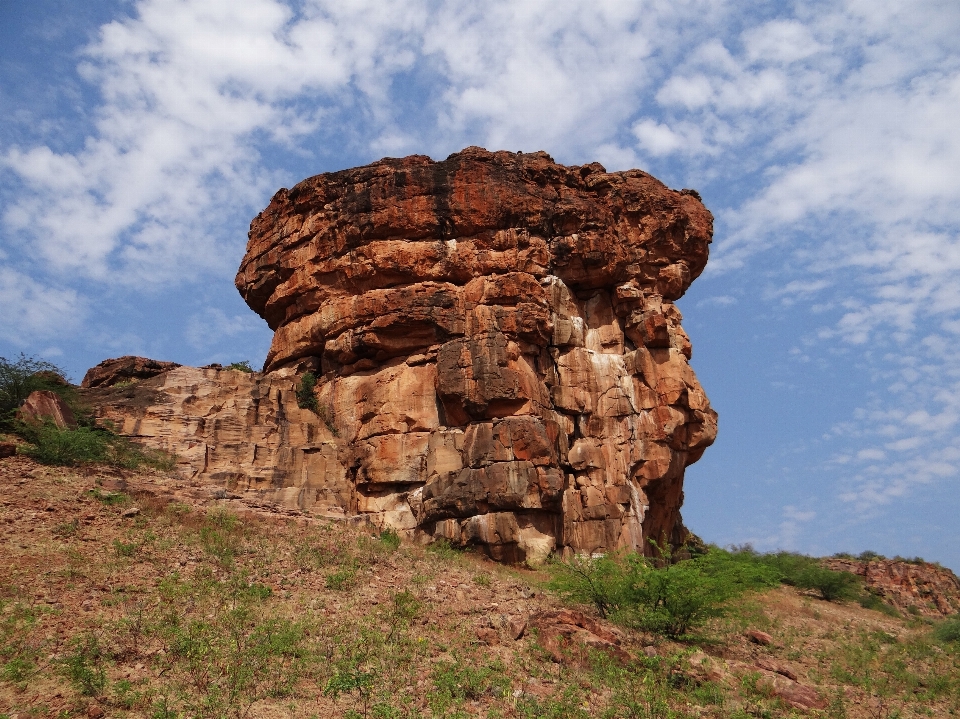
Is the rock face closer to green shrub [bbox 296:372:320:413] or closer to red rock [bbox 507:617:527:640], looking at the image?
green shrub [bbox 296:372:320:413]

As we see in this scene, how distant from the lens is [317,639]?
13.3m

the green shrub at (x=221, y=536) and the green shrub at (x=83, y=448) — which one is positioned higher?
the green shrub at (x=83, y=448)

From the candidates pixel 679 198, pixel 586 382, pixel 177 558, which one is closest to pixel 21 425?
pixel 177 558

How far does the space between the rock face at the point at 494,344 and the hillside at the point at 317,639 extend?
3.84 meters

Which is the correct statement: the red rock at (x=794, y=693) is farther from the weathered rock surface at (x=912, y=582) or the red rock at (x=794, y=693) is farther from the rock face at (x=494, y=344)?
the weathered rock surface at (x=912, y=582)

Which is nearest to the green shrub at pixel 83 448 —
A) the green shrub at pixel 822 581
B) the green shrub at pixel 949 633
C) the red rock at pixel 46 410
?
the red rock at pixel 46 410

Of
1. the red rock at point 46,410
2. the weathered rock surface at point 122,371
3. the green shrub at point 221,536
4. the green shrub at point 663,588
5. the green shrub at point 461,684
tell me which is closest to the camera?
the green shrub at point 461,684

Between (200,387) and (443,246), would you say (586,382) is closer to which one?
(443,246)

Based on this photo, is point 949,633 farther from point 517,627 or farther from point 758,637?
point 517,627

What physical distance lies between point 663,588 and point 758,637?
4007 millimetres

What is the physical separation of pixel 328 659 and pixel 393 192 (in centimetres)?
1953

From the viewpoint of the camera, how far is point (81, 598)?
1384cm

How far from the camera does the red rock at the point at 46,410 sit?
22.8m

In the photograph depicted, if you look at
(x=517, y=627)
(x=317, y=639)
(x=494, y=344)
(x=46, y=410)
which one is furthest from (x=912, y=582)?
(x=46, y=410)
